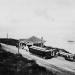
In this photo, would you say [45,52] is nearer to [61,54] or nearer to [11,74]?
[61,54]

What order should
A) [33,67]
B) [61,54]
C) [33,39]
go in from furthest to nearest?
[33,39]
[61,54]
[33,67]

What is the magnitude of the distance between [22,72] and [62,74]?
5.51 meters

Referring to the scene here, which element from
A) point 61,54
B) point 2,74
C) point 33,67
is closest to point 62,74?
point 33,67

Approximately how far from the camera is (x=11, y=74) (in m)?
15.0

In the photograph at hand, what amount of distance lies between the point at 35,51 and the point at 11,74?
49.3ft

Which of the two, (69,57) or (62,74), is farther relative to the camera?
(69,57)

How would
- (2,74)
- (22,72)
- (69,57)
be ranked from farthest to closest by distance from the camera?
(69,57), (22,72), (2,74)

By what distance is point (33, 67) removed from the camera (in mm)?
18406

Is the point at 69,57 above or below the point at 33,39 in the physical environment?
below

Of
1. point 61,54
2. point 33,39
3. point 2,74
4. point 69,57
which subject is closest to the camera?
point 2,74

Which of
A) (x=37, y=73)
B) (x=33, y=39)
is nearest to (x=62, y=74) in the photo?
(x=37, y=73)

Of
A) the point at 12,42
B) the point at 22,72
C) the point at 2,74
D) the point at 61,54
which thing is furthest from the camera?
the point at 12,42

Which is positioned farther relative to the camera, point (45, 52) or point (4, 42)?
point (4, 42)

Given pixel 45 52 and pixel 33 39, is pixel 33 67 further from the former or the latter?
pixel 33 39
